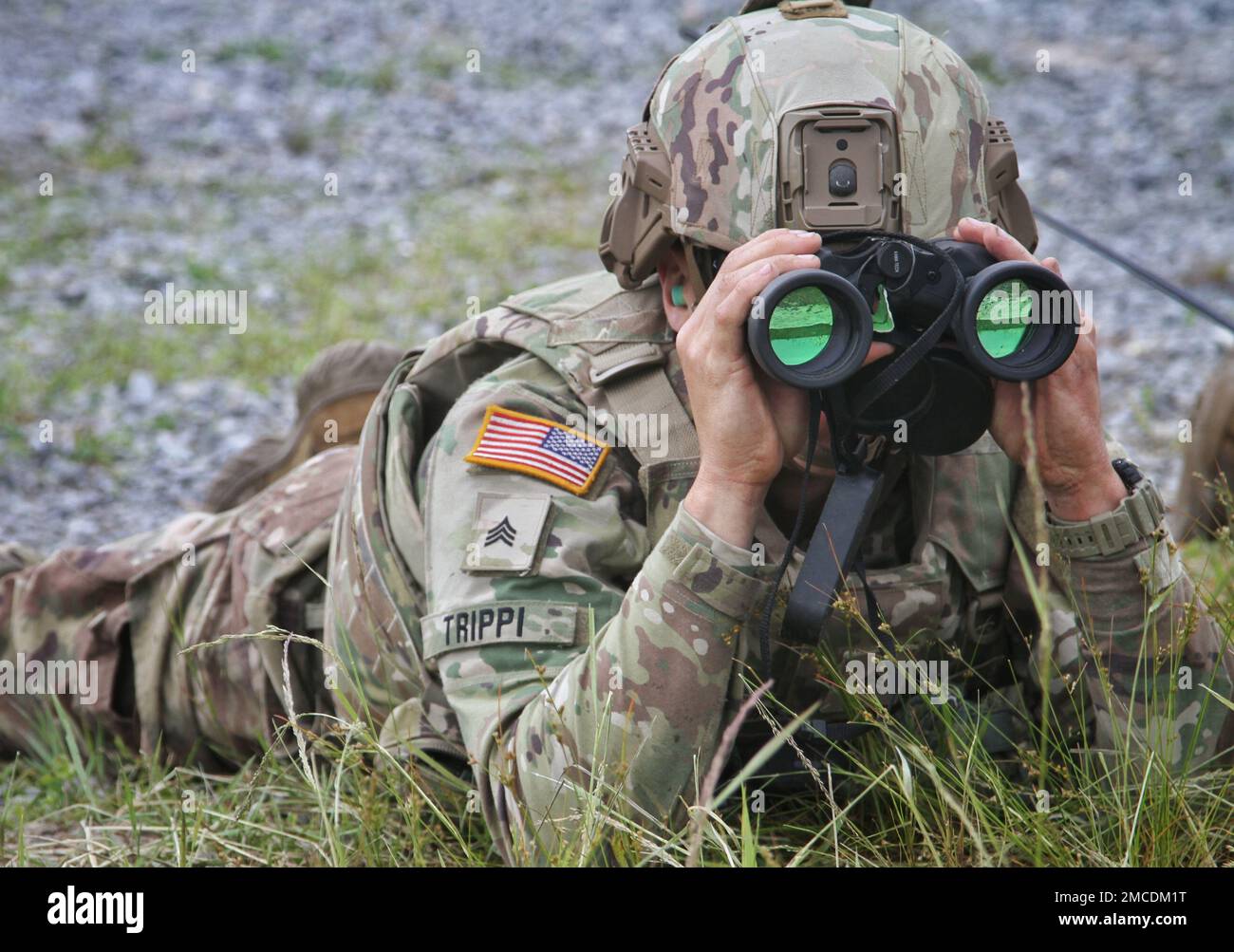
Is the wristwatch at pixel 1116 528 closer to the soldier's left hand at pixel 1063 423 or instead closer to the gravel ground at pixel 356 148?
the soldier's left hand at pixel 1063 423

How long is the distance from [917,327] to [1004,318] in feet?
0.39

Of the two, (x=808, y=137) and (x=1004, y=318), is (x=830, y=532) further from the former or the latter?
(x=808, y=137)

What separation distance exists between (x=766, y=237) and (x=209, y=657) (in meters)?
1.73

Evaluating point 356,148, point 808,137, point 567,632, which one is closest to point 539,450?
point 567,632

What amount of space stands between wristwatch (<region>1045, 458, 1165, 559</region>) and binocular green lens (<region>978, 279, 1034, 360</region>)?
1.05ft

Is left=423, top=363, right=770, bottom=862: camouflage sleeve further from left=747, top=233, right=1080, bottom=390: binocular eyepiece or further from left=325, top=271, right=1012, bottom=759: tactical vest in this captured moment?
left=747, top=233, right=1080, bottom=390: binocular eyepiece

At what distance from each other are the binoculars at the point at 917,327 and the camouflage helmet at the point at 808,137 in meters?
0.13

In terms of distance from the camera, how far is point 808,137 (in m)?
2.12

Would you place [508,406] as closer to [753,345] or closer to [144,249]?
[753,345]

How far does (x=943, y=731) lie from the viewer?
2205mm

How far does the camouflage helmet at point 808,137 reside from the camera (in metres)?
2.12

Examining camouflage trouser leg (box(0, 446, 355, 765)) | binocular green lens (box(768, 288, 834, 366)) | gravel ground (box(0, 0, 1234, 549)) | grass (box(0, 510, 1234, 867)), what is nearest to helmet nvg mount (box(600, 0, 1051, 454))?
binocular green lens (box(768, 288, 834, 366))

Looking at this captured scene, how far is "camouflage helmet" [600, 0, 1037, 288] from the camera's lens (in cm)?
212
